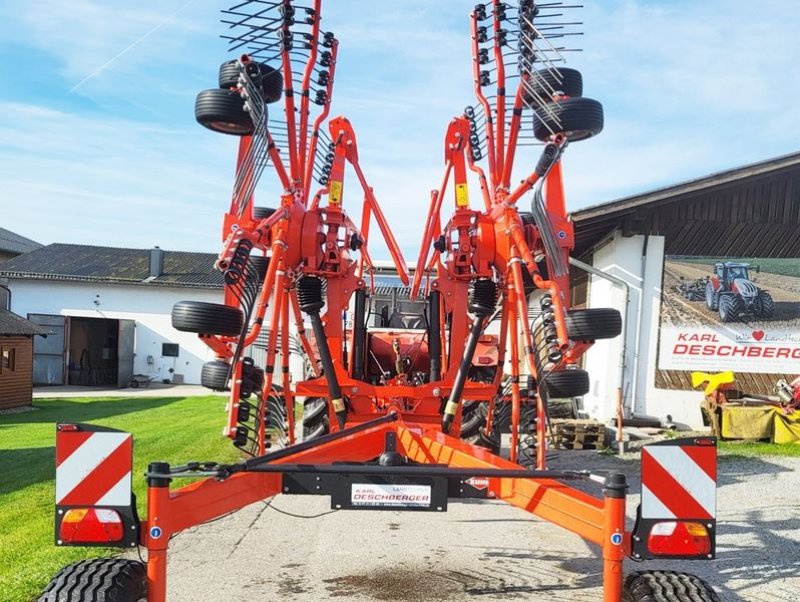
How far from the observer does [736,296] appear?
13922 millimetres

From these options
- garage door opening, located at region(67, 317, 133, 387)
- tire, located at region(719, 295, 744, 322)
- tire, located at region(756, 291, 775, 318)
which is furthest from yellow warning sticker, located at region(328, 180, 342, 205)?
garage door opening, located at region(67, 317, 133, 387)

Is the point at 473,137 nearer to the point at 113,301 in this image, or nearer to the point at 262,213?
the point at 262,213

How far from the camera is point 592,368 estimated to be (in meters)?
15.2

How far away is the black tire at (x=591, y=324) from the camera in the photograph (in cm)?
481

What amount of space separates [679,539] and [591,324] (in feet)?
5.33

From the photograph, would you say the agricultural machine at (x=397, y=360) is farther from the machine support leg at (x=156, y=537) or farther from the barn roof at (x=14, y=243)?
the barn roof at (x=14, y=243)

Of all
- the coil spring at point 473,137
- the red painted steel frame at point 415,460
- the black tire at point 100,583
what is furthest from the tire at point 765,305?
the black tire at point 100,583

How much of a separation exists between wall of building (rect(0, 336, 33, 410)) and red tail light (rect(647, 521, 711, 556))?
68.9 ft

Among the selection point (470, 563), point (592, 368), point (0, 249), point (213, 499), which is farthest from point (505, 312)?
point (0, 249)

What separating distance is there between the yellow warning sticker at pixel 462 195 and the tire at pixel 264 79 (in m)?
1.87

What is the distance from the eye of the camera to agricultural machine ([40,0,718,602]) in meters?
3.51

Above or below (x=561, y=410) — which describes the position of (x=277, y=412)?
above

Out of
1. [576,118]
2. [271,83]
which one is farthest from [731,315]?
[271,83]

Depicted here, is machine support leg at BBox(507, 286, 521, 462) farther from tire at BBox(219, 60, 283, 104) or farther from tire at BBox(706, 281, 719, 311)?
tire at BBox(706, 281, 719, 311)
